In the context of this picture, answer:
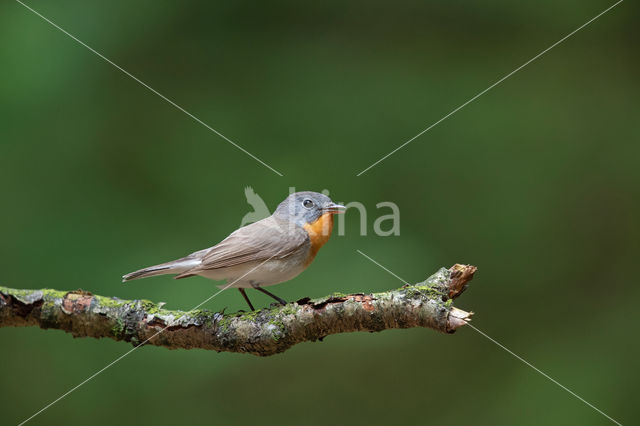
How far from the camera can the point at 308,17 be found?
5.04m

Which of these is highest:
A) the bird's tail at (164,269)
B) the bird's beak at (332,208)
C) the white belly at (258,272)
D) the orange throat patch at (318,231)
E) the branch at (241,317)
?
the bird's beak at (332,208)

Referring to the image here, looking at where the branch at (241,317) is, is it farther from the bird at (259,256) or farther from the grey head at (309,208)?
the grey head at (309,208)

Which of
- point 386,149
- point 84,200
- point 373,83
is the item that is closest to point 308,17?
point 373,83

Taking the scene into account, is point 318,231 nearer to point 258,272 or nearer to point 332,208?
point 332,208

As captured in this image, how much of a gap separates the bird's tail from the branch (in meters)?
0.24

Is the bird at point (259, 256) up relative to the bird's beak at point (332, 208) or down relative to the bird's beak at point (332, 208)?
down

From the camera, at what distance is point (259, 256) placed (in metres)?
3.11

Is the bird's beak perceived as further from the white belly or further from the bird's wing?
the white belly

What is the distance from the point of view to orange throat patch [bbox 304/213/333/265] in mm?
3332

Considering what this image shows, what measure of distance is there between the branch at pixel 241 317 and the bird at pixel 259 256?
28 cm

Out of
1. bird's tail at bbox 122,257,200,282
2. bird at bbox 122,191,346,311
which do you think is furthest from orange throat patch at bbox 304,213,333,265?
bird's tail at bbox 122,257,200,282

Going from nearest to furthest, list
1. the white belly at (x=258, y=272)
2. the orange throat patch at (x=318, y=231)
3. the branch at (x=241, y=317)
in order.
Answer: the branch at (x=241, y=317), the white belly at (x=258, y=272), the orange throat patch at (x=318, y=231)

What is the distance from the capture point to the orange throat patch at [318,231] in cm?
333

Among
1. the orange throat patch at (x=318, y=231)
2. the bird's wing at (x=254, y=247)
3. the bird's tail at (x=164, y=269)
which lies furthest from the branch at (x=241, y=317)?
the orange throat patch at (x=318, y=231)
